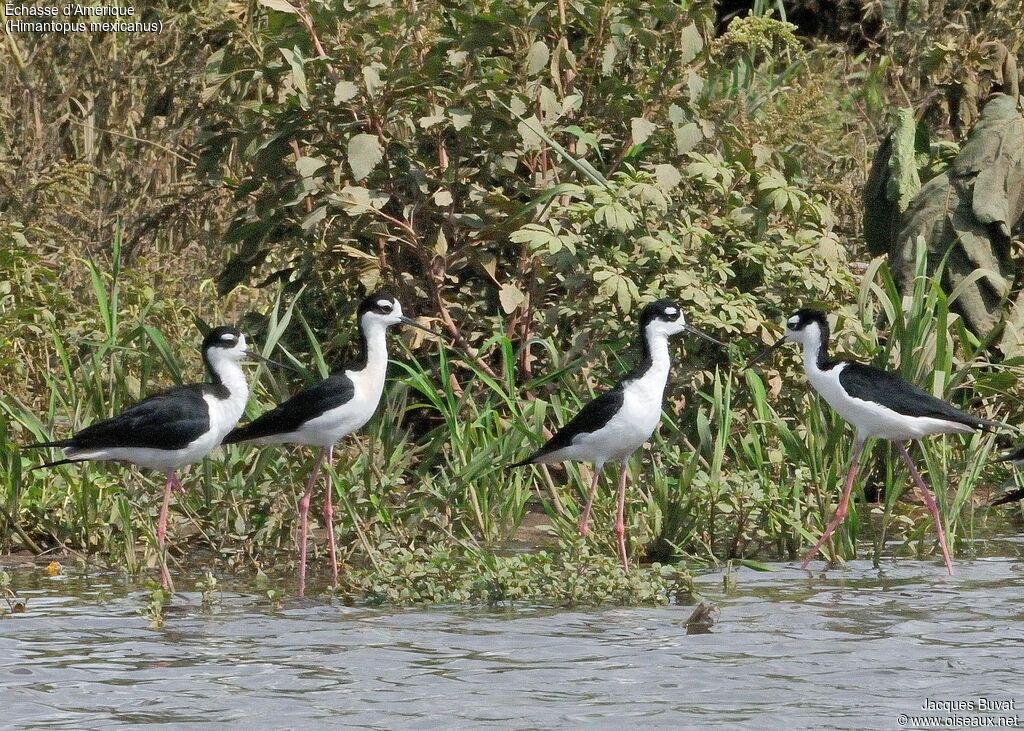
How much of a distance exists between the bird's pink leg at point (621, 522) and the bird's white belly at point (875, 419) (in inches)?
44.8

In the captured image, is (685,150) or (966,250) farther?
(966,250)

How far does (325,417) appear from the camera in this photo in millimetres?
7918

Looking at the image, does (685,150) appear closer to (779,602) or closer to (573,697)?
(779,602)

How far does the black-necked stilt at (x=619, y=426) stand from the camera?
8086 mm

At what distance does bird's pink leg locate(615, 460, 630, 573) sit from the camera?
7.76 metres

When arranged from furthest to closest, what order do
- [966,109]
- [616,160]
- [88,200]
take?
[88,200], [966,109], [616,160]

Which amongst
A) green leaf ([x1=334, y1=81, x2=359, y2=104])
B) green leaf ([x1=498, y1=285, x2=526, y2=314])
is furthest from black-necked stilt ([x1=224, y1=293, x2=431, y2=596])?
green leaf ([x1=334, y1=81, x2=359, y2=104])

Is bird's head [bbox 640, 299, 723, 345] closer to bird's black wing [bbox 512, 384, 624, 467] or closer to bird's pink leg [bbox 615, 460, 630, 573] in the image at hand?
bird's black wing [bbox 512, 384, 624, 467]

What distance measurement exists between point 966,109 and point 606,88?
299 centimetres

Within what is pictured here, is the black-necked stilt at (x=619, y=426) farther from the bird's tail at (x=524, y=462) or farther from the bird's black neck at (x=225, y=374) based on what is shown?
the bird's black neck at (x=225, y=374)

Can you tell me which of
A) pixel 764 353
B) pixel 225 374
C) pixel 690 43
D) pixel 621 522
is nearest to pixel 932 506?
pixel 764 353

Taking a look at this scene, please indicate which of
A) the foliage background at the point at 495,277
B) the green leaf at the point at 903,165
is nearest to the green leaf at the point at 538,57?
the foliage background at the point at 495,277

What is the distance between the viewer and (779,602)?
7188mm

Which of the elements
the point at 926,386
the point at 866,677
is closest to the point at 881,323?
the point at 926,386
